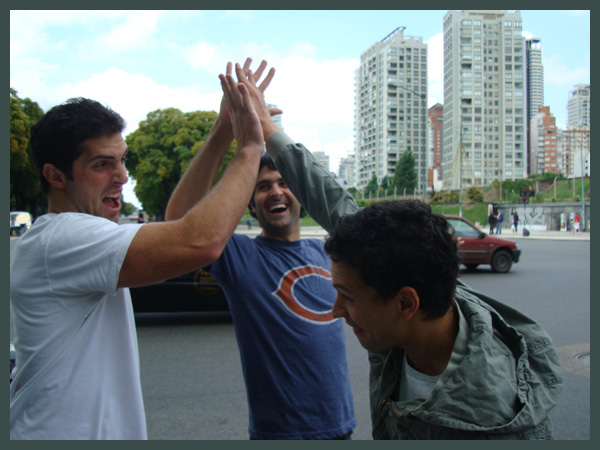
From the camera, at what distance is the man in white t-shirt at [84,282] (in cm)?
135

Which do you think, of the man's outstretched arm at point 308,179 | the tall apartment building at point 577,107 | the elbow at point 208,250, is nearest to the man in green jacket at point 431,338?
the elbow at point 208,250

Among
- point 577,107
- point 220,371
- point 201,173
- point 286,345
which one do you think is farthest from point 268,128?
point 577,107

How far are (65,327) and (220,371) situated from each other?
4104mm

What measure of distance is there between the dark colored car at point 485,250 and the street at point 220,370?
10.3ft

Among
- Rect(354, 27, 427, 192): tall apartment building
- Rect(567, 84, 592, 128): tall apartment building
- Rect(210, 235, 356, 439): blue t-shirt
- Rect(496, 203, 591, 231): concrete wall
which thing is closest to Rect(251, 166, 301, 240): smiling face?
Rect(210, 235, 356, 439): blue t-shirt

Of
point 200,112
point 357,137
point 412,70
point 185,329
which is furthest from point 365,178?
point 185,329

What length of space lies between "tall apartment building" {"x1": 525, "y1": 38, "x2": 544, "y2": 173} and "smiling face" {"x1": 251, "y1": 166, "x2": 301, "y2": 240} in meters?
170

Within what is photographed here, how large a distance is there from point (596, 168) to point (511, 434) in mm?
821

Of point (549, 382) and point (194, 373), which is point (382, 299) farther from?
point (194, 373)

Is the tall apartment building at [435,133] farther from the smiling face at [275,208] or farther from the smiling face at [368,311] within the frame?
the smiling face at [368,311]

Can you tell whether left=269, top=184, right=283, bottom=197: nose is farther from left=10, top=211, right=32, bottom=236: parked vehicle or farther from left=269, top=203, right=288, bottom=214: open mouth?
left=10, top=211, right=32, bottom=236: parked vehicle

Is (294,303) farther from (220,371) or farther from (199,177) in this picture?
(220,371)

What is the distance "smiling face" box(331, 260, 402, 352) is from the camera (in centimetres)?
122

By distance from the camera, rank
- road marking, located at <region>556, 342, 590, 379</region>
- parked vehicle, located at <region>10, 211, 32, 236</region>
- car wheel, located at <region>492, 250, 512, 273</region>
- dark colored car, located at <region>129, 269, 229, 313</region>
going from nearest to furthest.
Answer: road marking, located at <region>556, 342, 590, 379</region>, dark colored car, located at <region>129, 269, 229, 313</region>, car wheel, located at <region>492, 250, 512, 273</region>, parked vehicle, located at <region>10, 211, 32, 236</region>
